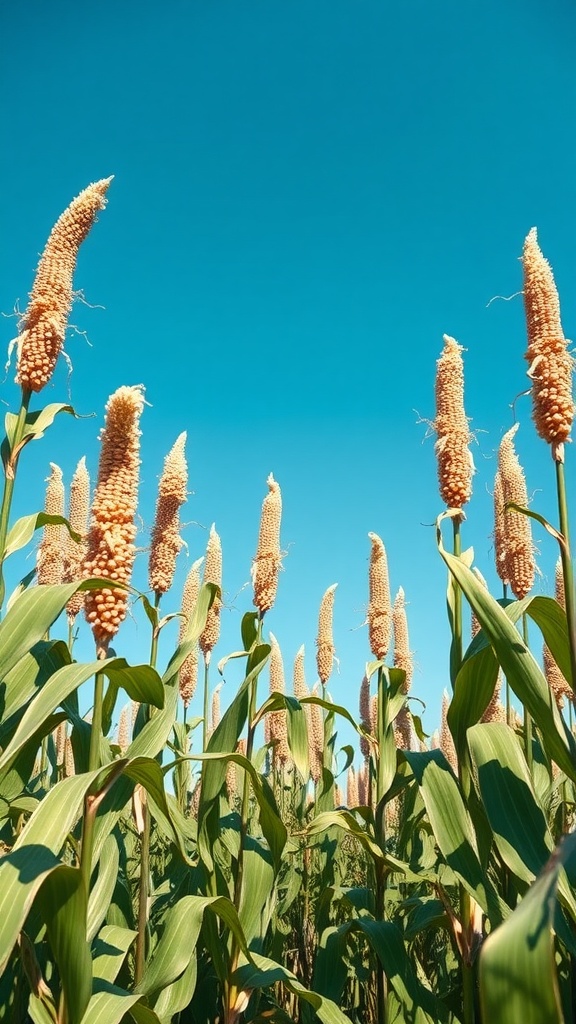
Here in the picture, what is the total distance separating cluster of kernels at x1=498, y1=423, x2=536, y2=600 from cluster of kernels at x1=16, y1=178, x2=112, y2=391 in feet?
9.18

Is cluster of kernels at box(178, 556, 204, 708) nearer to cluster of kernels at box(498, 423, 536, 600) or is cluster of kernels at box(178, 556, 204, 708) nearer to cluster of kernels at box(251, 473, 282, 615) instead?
cluster of kernels at box(251, 473, 282, 615)

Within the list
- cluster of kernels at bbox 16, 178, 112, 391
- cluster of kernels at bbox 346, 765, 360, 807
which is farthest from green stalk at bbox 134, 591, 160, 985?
cluster of kernels at bbox 346, 765, 360, 807

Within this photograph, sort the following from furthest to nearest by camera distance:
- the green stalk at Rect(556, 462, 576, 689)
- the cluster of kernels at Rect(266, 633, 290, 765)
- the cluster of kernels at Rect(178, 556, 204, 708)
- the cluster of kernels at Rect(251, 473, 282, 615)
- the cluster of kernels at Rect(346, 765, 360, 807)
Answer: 1. the cluster of kernels at Rect(346, 765, 360, 807)
2. the cluster of kernels at Rect(266, 633, 290, 765)
3. the cluster of kernels at Rect(178, 556, 204, 708)
4. the cluster of kernels at Rect(251, 473, 282, 615)
5. the green stalk at Rect(556, 462, 576, 689)

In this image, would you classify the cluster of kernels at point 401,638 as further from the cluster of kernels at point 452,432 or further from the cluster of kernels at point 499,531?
the cluster of kernels at point 452,432

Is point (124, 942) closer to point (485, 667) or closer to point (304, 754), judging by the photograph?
point (304, 754)

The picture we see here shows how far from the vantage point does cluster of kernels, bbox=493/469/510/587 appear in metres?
4.61

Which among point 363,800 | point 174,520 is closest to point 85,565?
point 174,520

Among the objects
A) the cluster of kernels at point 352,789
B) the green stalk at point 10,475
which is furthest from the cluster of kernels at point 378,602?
the cluster of kernels at point 352,789

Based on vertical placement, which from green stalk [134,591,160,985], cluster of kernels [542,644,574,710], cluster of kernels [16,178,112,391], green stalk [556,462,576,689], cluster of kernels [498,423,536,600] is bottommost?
green stalk [134,591,160,985]

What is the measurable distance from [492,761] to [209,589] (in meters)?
1.53

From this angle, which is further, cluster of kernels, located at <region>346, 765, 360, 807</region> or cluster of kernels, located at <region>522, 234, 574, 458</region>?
Result: cluster of kernels, located at <region>346, 765, 360, 807</region>

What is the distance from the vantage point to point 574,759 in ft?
8.14

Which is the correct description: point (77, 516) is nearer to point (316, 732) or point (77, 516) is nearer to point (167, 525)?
point (167, 525)

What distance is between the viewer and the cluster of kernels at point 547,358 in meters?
3.03
